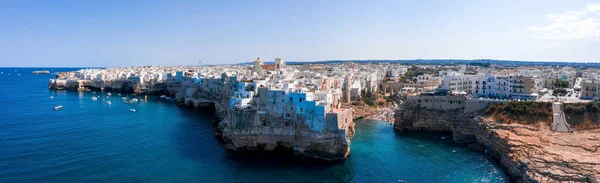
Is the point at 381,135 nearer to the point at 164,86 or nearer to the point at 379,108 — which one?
the point at 379,108

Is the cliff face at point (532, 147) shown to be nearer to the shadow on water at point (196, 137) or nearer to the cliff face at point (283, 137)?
the cliff face at point (283, 137)

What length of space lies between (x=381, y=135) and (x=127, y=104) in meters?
52.0

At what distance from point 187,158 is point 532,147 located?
99.9 ft

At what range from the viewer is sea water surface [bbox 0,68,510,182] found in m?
29.3

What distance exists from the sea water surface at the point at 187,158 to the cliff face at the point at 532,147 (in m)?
1.70

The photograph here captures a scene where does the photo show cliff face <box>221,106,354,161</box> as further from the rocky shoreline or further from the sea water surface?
the sea water surface

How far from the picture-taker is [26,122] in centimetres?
4950

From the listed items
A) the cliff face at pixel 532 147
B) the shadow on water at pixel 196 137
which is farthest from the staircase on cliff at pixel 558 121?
the shadow on water at pixel 196 137

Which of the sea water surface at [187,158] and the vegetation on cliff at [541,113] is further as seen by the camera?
the vegetation on cliff at [541,113]

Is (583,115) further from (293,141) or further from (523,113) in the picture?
(293,141)

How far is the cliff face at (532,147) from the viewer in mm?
26016

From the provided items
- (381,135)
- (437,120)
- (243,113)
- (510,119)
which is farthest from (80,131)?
(510,119)

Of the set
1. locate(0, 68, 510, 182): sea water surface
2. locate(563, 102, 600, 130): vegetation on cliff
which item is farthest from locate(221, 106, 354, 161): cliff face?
locate(563, 102, 600, 130): vegetation on cliff

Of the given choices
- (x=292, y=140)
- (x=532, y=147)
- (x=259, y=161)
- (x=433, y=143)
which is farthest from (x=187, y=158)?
(x=532, y=147)
